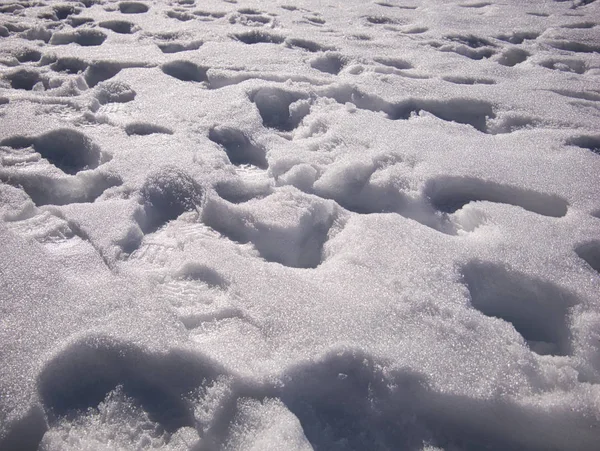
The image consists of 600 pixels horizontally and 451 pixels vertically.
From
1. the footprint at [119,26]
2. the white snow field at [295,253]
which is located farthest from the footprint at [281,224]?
the footprint at [119,26]

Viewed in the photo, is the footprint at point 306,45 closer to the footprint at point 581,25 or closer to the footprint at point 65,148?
the footprint at point 65,148

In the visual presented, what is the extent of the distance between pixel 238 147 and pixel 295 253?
0.76m

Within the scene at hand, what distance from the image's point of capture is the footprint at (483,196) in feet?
5.65

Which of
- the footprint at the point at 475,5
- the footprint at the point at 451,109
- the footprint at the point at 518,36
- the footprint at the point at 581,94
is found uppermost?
the footprint at the point at 475,5

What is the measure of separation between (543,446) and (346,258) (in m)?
0.70

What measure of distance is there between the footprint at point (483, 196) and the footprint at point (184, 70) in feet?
5.67

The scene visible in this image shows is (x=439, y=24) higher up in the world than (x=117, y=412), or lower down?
higher up

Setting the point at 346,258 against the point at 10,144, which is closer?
the point at 346,258

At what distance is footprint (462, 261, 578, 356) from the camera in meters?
1.26

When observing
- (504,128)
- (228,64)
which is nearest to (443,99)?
(504,128)

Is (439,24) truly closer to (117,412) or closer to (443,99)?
(443,99)

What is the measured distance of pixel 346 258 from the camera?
1414mm

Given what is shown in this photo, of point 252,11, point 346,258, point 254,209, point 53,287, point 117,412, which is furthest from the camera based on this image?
point 252,11

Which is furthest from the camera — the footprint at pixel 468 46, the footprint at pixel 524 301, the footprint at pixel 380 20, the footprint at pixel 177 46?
the footprint at pixel 380 20
